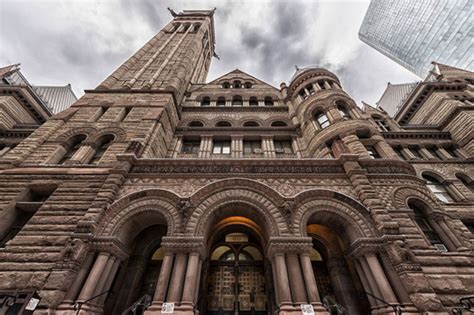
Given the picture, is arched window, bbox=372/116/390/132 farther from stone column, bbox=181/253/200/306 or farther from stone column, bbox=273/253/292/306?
stone column, bbox=181/253/200/306

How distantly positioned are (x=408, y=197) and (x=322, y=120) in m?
7.42

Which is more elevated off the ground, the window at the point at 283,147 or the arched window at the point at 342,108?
the arched window at the point at 342,108

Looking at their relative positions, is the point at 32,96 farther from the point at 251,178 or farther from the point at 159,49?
the point at 251,178

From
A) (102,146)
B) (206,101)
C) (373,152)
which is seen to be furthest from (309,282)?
(206,101)

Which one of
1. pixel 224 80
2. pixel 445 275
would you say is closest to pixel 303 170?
pixel 445 275

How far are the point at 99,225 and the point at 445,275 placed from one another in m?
11.7

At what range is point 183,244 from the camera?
709 centimetres

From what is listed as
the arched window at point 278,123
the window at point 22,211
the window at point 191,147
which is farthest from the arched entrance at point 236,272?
the arched window at point 278,123

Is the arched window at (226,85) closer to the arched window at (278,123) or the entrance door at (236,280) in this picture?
the arched window at (278,123)

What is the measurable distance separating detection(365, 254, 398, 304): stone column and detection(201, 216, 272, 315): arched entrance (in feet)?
11.9

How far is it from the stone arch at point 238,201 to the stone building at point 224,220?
0.14 ft

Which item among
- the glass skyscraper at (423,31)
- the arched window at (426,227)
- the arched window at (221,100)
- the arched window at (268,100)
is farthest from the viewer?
the glass skyscraper at (423,31)

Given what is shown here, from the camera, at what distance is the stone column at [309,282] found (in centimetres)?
623

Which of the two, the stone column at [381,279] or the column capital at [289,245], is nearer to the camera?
the stone column at [381,279]
